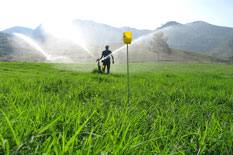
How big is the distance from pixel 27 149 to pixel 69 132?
830 mm

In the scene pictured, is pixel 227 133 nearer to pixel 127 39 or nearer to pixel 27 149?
pixel 27 149

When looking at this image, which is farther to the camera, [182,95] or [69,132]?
[182,95]

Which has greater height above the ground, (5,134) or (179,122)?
(5,134)

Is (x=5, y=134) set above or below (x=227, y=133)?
above

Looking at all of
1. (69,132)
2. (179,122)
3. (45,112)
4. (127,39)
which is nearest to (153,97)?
(127,39)

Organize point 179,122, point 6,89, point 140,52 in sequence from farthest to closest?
point 140,52 < point 6,89 < point 179,122

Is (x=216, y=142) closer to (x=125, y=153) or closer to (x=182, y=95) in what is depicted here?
(x=125, y=153)

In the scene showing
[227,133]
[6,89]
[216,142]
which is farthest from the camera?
[6,89]

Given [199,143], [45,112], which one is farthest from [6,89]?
[199,143]

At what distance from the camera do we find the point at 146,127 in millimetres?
3590

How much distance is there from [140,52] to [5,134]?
599ft

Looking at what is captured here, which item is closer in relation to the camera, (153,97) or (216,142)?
(216,142)

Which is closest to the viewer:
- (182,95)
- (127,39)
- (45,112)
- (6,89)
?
(45,112)

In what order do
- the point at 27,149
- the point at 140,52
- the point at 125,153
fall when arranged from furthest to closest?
the point at 140,52 < the point at 125,153 < the point at 27,149
